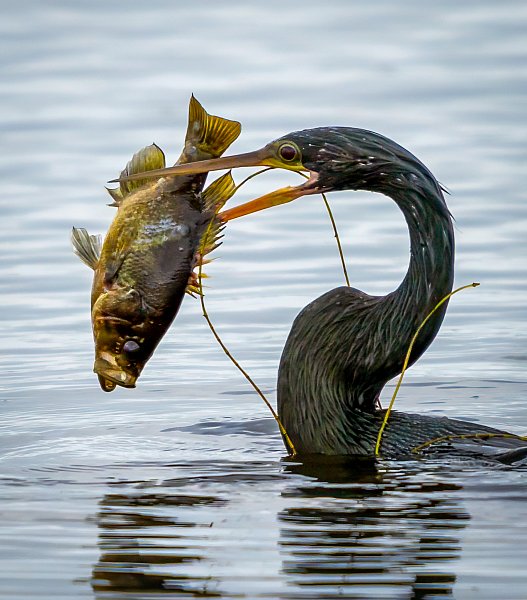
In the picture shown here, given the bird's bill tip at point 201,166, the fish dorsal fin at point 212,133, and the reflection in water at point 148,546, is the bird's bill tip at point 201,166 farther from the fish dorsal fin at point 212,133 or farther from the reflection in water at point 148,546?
the reflection in water at point 148,546

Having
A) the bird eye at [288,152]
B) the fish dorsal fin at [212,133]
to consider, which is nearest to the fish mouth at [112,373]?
the fish dorsal fin at [212,133]

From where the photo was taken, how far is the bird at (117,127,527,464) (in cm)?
847

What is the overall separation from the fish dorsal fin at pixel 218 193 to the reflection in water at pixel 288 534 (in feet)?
4.01

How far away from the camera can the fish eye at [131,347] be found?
8.29 m

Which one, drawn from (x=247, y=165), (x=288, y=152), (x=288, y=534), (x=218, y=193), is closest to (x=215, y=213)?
(x=218, y=193)

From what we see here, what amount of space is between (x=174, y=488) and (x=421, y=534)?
1.39 metres

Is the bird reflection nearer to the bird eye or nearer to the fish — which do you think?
the fish

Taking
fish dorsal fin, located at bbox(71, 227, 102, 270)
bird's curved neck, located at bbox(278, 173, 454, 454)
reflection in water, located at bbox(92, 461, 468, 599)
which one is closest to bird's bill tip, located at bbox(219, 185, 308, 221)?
bird's curved neck, located at bbox(278, 173, 454, 454)

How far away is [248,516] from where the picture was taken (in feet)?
23.8

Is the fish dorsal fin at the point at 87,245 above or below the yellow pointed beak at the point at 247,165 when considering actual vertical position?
below

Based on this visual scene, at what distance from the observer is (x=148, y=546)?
6742 mm

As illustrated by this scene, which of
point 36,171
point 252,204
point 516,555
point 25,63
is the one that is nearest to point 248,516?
point 516,555

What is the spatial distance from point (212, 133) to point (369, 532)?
7.53 feet

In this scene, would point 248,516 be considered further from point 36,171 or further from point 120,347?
point 36,171
